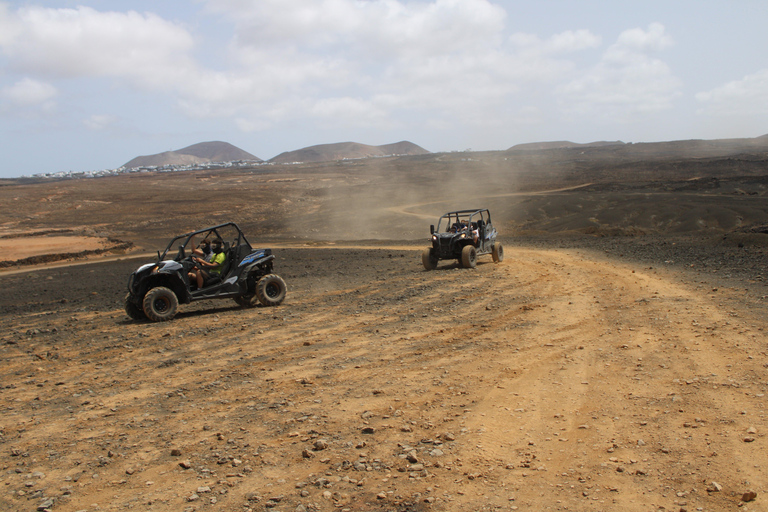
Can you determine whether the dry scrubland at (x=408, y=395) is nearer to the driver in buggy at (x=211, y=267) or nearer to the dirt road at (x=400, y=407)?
the dirt road at (x=400, y=407)

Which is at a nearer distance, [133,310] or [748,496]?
[748,496]

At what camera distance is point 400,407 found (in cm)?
619

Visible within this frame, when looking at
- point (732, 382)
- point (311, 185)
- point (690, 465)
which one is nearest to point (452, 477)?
point (690, 465)

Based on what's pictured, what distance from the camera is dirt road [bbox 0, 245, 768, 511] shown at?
4543 millimetres

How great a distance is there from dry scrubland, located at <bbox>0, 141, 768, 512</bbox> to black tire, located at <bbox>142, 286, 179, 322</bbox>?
0.31 meters

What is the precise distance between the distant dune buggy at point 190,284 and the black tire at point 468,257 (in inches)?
256

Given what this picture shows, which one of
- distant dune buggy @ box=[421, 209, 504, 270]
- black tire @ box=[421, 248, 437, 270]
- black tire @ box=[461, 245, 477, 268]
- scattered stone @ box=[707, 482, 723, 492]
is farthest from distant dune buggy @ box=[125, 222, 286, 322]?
scattered stone @ box=[707, 482, 723, 492]

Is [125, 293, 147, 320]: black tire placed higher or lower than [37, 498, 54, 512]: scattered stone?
higher

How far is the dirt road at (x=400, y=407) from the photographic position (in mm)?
4543

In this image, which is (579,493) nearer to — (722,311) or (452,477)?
(452,477)

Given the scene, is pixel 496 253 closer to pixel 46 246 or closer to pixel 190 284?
pixel 190 284

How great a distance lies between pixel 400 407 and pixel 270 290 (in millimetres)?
7178

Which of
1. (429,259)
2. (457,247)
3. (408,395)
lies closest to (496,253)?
(457,247)

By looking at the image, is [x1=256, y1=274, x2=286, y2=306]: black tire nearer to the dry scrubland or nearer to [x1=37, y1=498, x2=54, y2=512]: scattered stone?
the dry scrubland
